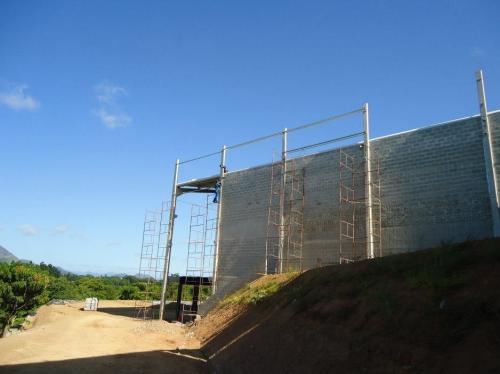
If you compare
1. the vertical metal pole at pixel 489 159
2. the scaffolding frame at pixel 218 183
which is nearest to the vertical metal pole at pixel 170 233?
the scaffolding frame at pixel 218 183

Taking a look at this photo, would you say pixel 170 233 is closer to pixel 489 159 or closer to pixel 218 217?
pixel 218 217

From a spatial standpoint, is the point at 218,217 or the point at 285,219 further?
the point at 218,217

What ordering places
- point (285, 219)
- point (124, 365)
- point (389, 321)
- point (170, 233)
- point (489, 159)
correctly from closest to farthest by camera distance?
point (389, 321) < point (124, 365) < point (489, 159) < point (285, 219) < point (170, 233)

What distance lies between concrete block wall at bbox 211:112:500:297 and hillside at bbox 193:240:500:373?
539 cm

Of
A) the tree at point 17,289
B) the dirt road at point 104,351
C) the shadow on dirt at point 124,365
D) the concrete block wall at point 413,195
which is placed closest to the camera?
the shadow on dirt at point 124,365

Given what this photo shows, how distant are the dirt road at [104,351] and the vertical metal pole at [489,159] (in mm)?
Result: 10147

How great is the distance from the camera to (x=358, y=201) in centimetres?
1689

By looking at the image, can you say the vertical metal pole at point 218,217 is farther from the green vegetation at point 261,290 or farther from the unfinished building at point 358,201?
the green vegetation at point 261,290

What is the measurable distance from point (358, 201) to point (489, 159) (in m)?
5.02

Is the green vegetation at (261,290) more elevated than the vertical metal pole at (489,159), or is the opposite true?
the vertical metal pole at (489,159)

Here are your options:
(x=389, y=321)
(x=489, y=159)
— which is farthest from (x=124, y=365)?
(x=489, y=159)

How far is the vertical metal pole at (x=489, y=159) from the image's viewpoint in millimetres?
13173

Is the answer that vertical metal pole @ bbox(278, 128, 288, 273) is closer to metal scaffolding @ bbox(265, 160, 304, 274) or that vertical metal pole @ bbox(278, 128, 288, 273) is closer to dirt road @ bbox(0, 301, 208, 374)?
metal scaffolding @ bbox(265, 160, 304, 274)

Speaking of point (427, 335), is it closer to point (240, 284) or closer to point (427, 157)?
point (427, 157)
